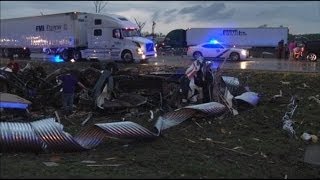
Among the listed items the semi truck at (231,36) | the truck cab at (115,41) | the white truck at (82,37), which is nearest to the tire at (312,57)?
the white truck at (82,37)

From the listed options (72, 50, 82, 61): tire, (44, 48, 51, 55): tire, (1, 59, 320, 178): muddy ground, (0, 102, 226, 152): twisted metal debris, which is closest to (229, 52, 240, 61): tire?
(72, 50, 82, 61): tire

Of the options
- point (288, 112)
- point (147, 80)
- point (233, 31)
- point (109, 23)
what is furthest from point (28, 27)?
point (288, 112)

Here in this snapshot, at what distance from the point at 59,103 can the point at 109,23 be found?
2071 centimetres

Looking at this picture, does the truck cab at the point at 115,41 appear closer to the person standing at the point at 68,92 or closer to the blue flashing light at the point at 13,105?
the person standing at the point at 68,92

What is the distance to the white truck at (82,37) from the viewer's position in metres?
36.2

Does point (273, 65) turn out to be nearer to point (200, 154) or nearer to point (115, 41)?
point (115, 41)

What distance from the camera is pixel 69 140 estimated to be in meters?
11.1

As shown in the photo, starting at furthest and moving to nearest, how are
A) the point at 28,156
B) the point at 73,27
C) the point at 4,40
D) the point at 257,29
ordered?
the point at 257,29 < the point at 4,40 < the point at 73,27 < the point at 28,156

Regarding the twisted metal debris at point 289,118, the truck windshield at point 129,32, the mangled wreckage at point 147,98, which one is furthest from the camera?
the truck windshield at point 129,32

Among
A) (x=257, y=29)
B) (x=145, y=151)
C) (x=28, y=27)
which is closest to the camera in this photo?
(x=145, y=151)

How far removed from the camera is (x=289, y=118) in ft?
51.3

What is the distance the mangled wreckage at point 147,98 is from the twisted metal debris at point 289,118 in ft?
3.82

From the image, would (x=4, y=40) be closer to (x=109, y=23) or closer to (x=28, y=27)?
(x=28, y=27)

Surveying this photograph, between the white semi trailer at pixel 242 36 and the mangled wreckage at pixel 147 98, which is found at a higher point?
the white semi trailer at pixel 242 36
